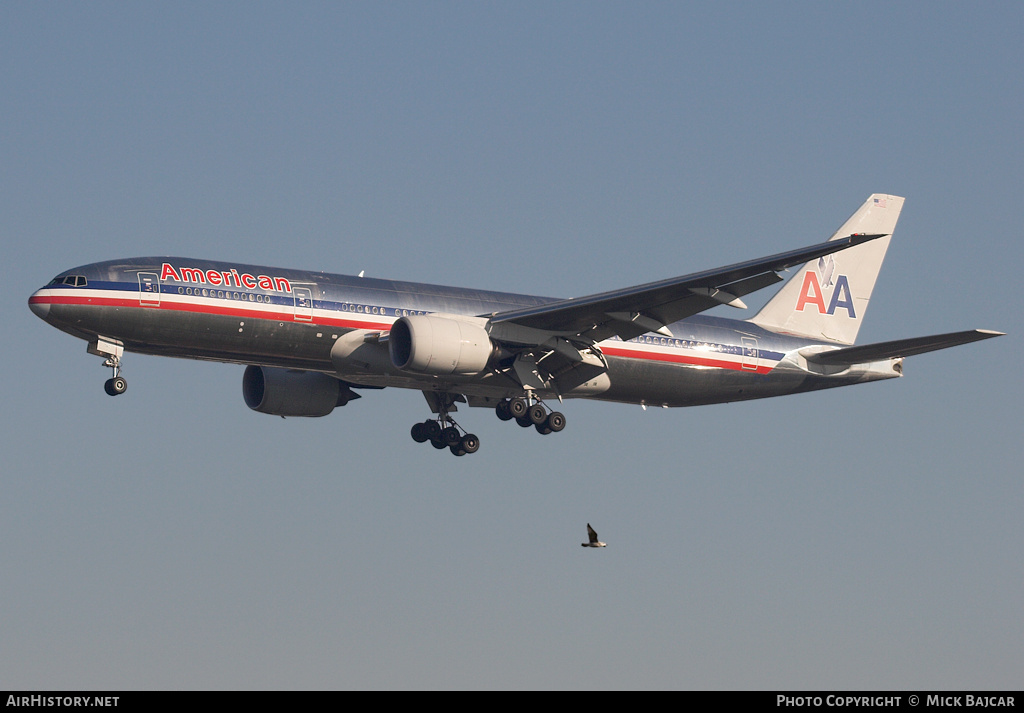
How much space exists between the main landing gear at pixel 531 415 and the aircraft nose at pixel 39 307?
50.2ft

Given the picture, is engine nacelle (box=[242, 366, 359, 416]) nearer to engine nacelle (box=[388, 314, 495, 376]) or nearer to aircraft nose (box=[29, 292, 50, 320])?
engine nacelle (box=[388, 314, 495, 376])

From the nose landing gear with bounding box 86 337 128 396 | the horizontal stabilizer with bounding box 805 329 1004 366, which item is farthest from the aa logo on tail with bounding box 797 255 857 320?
the nose landing gear with bounding box 86 337 128 396

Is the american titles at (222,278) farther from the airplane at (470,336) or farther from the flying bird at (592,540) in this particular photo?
the flying bird at (592,540)

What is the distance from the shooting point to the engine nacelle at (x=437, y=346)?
40531mm

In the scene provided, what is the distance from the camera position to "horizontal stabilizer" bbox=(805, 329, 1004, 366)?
40281mm

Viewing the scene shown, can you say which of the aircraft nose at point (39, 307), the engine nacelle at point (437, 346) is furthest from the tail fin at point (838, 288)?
the aircraft nose at point (39, 307)

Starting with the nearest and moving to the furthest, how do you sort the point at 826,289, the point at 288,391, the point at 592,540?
the point at 592,540, the point at 288,391, the point at 826,289

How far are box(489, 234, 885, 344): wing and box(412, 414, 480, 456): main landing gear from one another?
22.4ft

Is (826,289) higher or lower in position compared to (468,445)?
higher

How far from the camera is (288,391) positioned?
159ft

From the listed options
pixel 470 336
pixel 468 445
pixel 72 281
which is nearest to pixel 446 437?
pixel 468 445

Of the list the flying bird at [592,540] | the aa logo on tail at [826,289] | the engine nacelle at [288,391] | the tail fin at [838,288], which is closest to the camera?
the flying bird at [592,540]

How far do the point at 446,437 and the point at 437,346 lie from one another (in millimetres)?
8928

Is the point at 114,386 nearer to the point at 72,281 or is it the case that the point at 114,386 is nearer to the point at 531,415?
the point at 72,281
